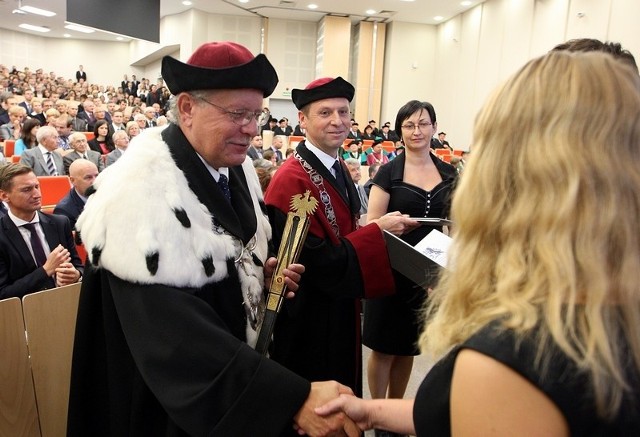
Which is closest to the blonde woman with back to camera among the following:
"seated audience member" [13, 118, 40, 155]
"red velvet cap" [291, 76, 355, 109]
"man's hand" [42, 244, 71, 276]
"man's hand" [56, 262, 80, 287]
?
"red velvet cap" [291, 76, 355, 109]

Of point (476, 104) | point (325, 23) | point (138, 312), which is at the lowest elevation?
point (138, 312)

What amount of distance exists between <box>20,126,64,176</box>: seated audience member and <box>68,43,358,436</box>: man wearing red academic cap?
6.09 metres

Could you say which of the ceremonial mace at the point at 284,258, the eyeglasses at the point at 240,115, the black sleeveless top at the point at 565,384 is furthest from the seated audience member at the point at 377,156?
the black sleeveless top at the point at 565,384

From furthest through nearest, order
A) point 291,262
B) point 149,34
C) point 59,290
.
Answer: point 149,34 → point 59,290 → point 291,262

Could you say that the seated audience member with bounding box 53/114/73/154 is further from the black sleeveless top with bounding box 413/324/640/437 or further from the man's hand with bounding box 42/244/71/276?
the black sleeveless top with bounding box 413/324/640/437

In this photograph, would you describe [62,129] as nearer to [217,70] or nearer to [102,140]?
[102,140]

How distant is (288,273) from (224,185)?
1.21ft

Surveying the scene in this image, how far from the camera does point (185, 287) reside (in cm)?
140

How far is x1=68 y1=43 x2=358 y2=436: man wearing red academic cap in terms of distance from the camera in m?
1.34

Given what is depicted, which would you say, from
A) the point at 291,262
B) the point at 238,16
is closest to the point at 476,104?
the point at 238,16

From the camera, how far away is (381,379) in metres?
2.96

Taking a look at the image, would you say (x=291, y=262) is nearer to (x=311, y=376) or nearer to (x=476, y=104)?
(x=311, y=376)

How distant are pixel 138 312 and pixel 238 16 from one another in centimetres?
2055

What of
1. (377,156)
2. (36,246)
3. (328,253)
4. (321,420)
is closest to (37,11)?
(377,156)
